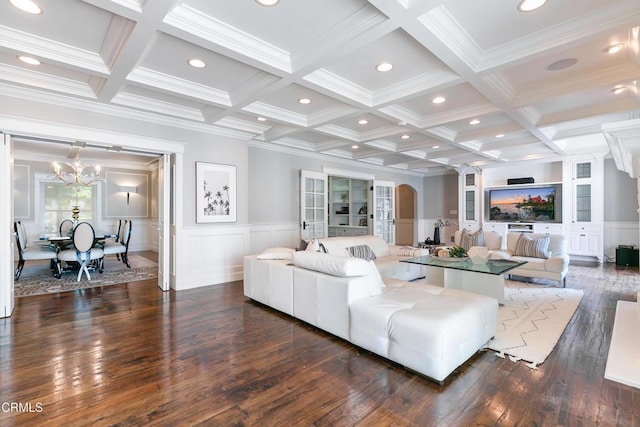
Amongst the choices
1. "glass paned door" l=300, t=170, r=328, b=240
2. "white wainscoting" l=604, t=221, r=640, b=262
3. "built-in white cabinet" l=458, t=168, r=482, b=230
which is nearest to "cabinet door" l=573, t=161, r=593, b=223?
"white wainscoting" l=604, t=221, r=640, b=262

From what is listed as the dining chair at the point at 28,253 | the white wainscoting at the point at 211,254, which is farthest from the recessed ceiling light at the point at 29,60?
the dining chair at the point at 28,253

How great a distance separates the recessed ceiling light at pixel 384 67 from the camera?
10.3ft

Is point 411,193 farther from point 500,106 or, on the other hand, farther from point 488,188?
point 500,106

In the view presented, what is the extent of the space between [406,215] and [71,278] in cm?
990

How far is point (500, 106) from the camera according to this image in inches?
154

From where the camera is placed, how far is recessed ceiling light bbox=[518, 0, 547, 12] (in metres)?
2.19

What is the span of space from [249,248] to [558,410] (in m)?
4.99

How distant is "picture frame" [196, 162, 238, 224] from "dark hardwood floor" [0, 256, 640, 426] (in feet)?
6.53

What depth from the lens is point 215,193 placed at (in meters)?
5.18

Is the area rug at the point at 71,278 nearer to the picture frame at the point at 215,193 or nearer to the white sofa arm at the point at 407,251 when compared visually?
the picture frame at the point at 215,193

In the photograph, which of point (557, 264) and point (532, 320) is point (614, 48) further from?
point (557, 264)

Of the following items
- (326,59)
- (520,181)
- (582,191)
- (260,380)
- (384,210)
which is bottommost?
(260,380)

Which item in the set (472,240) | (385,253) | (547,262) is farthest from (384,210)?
(547,262)

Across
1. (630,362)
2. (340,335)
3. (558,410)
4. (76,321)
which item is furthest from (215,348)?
(630,362)
